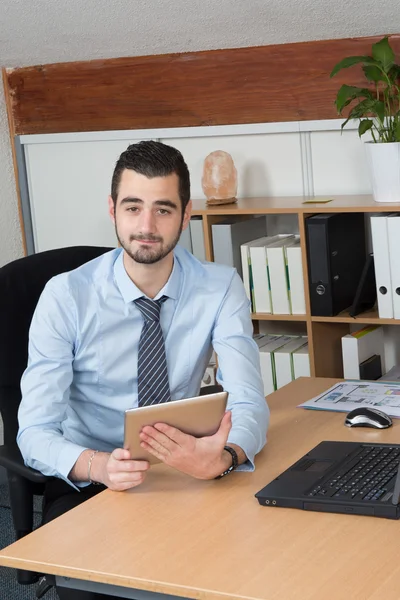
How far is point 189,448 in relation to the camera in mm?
1784

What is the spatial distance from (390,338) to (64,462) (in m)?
1.80

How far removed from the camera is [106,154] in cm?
404

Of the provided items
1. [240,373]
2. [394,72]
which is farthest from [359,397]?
[394,72]

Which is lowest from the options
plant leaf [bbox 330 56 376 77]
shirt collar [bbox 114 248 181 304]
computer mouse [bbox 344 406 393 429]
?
computer mouse [bbox 344 406 393 429]

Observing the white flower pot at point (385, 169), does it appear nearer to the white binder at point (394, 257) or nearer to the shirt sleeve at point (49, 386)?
the white binder at point (394, 257)

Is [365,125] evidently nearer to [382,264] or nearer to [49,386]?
[382,264]

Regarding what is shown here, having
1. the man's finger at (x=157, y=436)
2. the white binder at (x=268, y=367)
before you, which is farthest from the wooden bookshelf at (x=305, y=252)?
the man's finger at (x=157, y=436)

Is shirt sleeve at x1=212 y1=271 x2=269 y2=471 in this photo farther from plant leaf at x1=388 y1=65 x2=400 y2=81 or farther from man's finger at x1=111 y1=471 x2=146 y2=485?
plant leaf at x1=388 y1=65 x2=400 y2=81

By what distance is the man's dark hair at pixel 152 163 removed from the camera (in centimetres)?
215

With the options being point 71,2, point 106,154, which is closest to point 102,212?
point 106,154

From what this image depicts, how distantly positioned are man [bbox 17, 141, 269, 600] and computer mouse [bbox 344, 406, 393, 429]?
21 cm

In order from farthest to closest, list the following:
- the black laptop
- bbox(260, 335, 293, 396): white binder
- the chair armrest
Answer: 1. bbox(260, 335, 293, 396): white binder
2. the chair armrest
3. the black laptop

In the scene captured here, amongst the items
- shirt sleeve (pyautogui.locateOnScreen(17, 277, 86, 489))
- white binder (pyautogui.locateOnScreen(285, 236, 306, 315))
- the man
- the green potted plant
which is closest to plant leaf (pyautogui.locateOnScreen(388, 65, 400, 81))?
the green potted plant

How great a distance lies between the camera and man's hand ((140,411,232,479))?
1.75 meters
